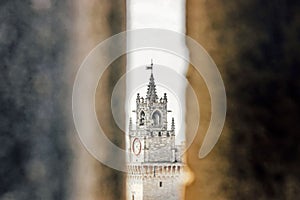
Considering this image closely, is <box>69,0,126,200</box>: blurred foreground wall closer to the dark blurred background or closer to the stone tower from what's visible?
the dark blurred background

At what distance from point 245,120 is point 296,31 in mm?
1462

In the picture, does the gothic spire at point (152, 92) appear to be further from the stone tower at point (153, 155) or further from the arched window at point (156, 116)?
the arched window at point (156, 116)

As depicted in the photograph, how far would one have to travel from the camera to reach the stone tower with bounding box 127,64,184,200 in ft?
27.7

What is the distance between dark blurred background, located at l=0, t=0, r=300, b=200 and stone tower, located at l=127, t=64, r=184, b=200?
0.29 meters

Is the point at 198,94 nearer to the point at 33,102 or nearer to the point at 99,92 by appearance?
the point at 99,92

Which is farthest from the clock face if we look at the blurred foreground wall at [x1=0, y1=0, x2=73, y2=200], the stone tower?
the blurred foreground wall at [x1=0, y1=0, x2=73, y2=200]

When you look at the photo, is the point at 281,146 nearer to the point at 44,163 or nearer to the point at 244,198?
the point at 244,198

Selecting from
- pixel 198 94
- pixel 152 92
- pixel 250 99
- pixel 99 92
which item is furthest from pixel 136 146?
pixel 250 99

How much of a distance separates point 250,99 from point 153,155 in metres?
1.68

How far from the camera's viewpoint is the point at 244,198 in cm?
801

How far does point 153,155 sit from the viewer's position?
28.7ft

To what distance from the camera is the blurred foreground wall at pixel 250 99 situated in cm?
805

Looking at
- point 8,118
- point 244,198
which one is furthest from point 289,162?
point 8,118

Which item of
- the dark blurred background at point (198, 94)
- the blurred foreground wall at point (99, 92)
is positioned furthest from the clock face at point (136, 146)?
the dark blurred background at point (198, 94)
